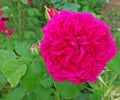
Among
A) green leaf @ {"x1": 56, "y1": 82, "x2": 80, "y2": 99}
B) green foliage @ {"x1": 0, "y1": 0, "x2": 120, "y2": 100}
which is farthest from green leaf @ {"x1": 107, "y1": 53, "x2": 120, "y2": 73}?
green leaf @ {"x1": 56, "y1": 82, "x2": 80, "y2": 99}

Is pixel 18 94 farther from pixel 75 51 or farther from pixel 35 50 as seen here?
pixel 75 51

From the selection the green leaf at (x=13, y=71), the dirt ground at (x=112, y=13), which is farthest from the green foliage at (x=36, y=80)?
the dirt ground at (x=112, y=13)

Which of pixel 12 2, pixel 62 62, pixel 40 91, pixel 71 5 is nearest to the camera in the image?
pixel 62 62

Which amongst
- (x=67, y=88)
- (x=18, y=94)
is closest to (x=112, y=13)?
(x=18, y=94)

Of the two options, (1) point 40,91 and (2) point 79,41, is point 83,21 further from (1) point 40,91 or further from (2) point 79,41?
(1) point 40,91

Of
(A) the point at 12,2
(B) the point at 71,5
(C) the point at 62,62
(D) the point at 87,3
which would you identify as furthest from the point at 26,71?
(D) the point at 87,3
